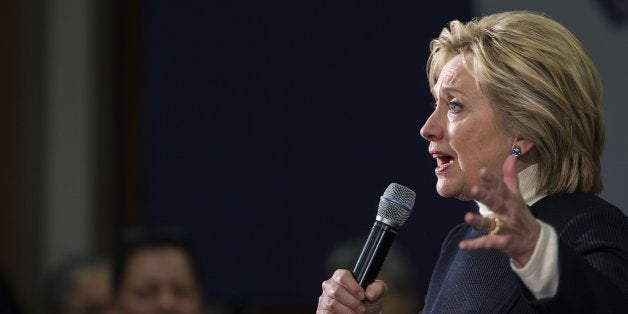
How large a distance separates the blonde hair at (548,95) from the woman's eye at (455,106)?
0.05m

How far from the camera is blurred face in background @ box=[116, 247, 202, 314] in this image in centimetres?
343

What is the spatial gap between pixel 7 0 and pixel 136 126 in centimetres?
71

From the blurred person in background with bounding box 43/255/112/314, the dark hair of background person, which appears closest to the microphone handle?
the dark hair of background person

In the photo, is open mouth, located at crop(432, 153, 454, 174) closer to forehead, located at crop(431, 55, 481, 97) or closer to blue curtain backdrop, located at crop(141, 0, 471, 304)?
forehead, located at crop(431, 55, 481, 97)

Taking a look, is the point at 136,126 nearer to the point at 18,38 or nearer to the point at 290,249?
the point at 18,38

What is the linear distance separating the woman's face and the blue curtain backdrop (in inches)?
83.4

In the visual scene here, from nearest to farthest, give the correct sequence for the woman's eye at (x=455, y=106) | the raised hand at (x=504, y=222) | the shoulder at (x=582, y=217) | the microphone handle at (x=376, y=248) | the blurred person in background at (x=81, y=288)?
the raised hand at (x=504, y=222) < the shoulder at (x=582, y=217) < the microphone handle at (x=376, y=248) < the woman's eye at (x=455, y=106) < the blurred person in background at (x=81, y=288)

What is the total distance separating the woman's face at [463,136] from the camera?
188 cm

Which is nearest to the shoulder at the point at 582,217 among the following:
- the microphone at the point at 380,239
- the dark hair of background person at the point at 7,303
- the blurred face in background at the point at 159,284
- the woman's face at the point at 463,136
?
the woman's face at the point at 463,136

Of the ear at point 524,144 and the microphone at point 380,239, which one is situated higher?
the ear at point 524,144

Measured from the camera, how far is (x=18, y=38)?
197 inches

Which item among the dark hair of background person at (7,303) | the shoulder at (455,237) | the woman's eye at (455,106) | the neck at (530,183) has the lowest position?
the dark hair of background person at (7,303)

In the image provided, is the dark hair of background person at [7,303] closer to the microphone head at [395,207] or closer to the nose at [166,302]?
the nose at [166,302]

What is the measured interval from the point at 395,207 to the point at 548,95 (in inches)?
10.8
